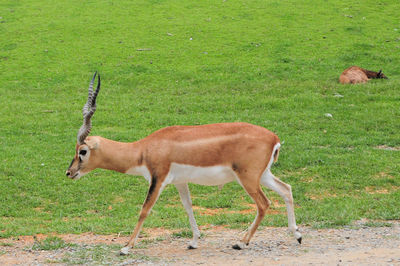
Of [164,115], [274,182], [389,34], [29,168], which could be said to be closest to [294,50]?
[389,34]

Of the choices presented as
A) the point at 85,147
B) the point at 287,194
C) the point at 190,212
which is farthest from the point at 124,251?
the point at 287,194

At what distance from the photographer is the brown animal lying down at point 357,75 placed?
17161 mm

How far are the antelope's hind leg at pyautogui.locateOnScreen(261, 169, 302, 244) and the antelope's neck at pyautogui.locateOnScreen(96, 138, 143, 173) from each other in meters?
1.51

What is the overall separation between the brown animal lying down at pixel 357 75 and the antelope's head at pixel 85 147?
1169cm

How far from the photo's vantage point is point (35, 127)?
14.1 meters

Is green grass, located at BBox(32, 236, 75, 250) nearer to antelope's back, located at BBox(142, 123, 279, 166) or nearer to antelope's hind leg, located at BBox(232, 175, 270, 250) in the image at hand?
antelope's back, located at BBox(142, 123, 279, 166)

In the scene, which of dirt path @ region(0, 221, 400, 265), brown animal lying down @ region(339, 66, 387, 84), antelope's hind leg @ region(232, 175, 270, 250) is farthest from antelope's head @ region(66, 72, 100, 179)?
brown animal lying down @ region(339, 66, 387, 84)

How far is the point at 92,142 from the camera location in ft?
22.7

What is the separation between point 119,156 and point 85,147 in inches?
16.1

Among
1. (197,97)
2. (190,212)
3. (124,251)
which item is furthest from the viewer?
(197,97)

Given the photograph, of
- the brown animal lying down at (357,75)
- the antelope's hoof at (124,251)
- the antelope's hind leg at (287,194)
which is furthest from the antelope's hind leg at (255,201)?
the brown animal lying down at (357,75)

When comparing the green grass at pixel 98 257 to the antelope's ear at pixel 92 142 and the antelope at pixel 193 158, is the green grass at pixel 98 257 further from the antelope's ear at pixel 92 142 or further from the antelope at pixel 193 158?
the antelope's ear at pixel 92 142

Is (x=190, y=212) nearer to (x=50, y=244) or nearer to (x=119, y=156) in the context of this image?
(x=119, y=156)

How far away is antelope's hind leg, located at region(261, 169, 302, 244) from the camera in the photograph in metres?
6.89
